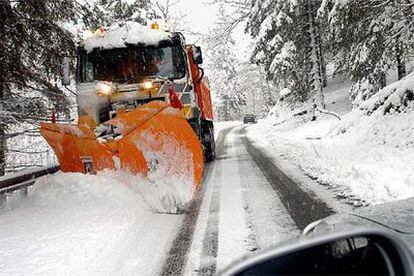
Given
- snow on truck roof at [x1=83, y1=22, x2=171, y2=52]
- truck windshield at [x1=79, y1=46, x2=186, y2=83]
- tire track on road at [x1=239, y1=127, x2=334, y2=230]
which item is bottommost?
tire track on road at [x1=239, y1=127, x2=334, y2=230]

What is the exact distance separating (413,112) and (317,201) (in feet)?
21.5

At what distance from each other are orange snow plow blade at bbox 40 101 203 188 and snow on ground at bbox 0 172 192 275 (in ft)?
0.78

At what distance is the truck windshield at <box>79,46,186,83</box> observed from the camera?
9336 mm

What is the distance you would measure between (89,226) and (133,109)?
238 centimetres

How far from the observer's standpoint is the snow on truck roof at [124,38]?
30.7 feet

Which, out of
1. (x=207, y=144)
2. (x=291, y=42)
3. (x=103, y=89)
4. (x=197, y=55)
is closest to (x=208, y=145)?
(x=207, y=144)

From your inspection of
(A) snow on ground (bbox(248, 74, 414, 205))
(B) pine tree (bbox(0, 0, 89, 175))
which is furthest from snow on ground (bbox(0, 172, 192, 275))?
(A) snow on ground (bbox(248, 74, 414, 205))

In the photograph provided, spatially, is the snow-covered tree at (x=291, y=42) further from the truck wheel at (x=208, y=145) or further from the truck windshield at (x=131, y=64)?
the truck windshield at (x=131, y=64)

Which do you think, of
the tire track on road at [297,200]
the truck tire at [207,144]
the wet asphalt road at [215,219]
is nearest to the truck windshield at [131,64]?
the wet asphalt road at [215,219]

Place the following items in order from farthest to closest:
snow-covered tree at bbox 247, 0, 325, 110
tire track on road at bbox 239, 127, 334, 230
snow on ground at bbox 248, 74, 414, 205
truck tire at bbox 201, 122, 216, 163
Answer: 1. snow-covered tree at bbox 247, 0, 325, 110
2. truck tire at bbox 201, 122, 216, 163
3. snow on ground at bbox 248, 74, 414, 205
4. tire track on road at bbox 239, 127, 334, 230

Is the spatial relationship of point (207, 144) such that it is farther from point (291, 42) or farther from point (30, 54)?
point (291, 42)

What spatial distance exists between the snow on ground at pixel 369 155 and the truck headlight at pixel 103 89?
4271mm

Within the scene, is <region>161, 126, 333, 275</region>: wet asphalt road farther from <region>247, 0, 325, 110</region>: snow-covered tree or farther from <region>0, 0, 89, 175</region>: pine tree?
<region>247, 0, 325, 110</region>: snow-covered tree

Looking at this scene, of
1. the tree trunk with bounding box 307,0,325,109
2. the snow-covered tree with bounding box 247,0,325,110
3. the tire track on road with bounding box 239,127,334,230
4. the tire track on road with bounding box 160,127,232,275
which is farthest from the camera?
the snow-covered tree with bounding box 247,0,325,110
